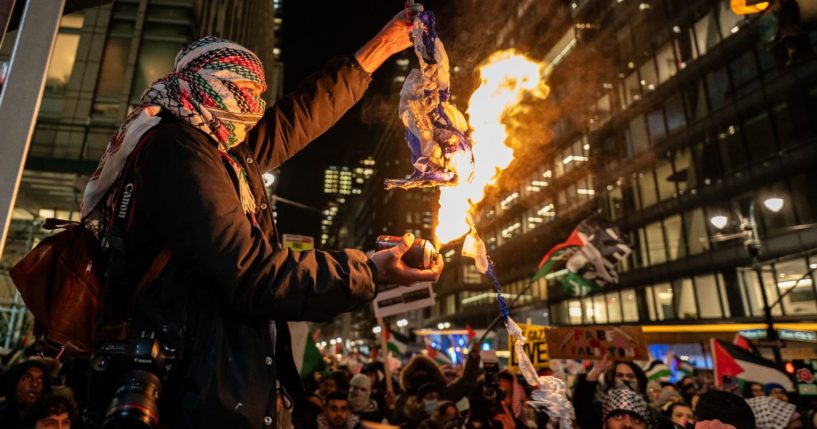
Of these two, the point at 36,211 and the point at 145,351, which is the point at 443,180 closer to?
the point at 145,351

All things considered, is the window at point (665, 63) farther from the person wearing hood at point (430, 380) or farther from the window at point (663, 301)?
the person wearing hood at point (430, 380)

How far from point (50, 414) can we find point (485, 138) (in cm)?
443

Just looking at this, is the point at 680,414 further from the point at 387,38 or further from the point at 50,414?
the point at 50,414

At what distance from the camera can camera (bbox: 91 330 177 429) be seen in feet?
3.72

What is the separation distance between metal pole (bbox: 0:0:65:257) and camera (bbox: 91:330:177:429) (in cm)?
38

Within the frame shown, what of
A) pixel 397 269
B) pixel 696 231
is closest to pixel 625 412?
pixel 397 269

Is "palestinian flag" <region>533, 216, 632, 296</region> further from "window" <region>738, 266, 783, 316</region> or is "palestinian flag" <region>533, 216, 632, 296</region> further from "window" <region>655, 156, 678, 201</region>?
"window" <region>655, 156, 678, 201</region>

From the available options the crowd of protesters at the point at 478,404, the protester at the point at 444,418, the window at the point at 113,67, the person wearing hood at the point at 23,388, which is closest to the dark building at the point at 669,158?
the crowd of protesters at the point at 478,404

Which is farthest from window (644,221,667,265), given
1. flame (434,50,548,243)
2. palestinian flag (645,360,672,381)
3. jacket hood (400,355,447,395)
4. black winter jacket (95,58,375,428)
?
black winter jacket (95,58,375,428)

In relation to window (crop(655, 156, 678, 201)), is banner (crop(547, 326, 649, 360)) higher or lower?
lower

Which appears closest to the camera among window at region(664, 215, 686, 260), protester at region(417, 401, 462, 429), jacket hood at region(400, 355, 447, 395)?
protester at region(417, 401, 462, 429)

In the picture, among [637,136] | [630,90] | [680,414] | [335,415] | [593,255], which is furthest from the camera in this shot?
[630,90]

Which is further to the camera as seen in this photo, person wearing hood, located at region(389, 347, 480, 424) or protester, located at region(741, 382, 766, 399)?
protester, located at region(741, 382, 766, 399)

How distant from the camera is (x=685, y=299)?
100ft
